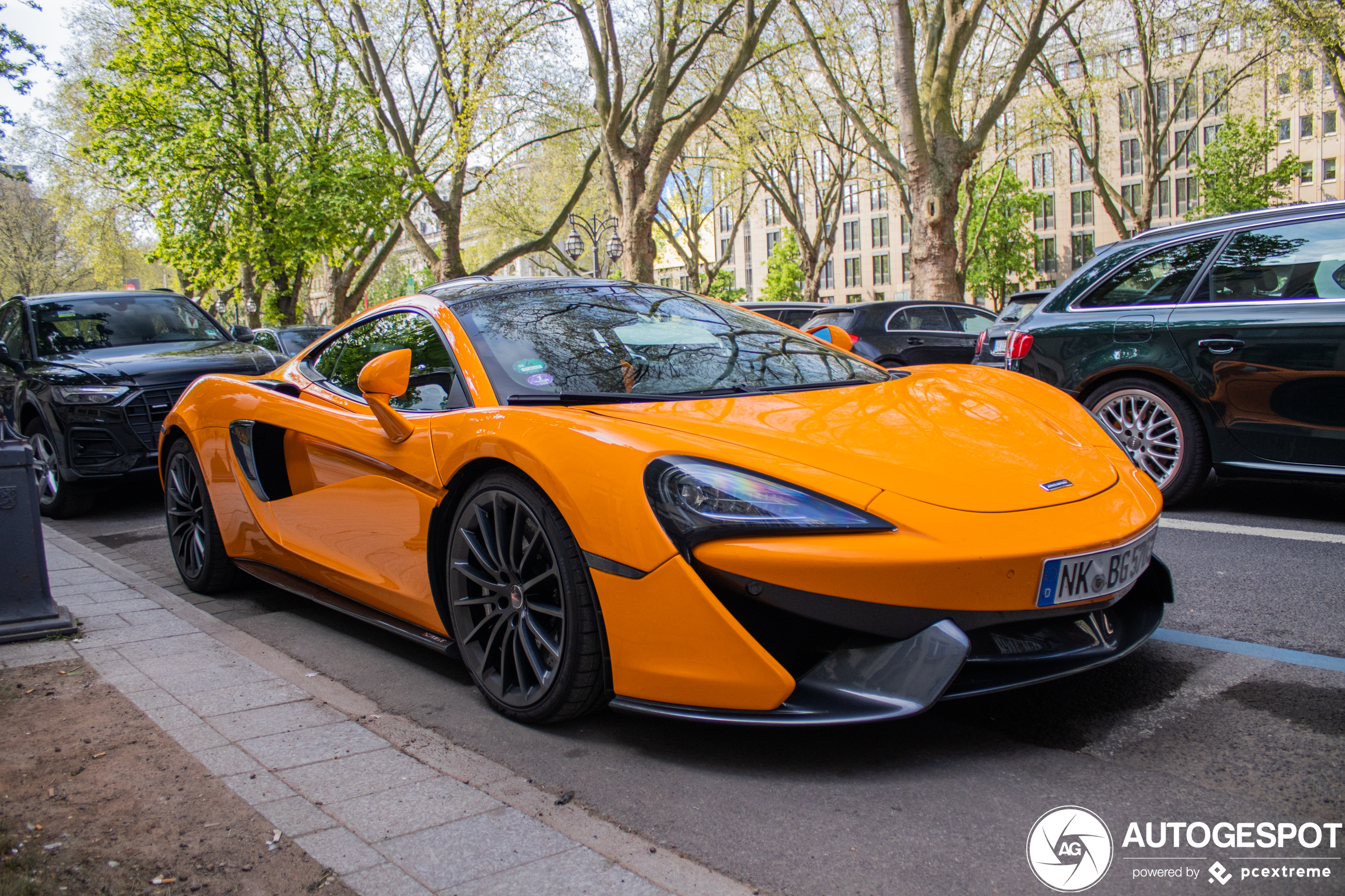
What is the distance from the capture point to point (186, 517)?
4828 millimetres

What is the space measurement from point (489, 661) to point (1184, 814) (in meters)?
1.83

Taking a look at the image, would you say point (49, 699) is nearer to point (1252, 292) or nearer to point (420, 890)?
point (420, 890)

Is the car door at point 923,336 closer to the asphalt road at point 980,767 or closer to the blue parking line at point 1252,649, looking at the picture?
the asphalt road at point 980,767

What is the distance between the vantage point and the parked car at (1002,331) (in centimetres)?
784

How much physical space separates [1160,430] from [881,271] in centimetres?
8121

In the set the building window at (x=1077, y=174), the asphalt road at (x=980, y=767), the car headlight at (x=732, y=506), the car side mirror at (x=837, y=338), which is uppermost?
the building window at (x=1077, y=174)

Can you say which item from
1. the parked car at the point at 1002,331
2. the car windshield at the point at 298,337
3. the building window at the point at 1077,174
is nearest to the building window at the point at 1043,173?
the building window at the point at 1077,174

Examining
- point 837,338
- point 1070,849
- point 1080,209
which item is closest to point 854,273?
point 1080,209

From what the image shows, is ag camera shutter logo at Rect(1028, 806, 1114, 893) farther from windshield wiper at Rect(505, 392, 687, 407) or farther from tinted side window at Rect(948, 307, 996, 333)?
tinted side window at Rect(948, 307, 996, 333)

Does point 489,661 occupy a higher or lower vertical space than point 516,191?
lower

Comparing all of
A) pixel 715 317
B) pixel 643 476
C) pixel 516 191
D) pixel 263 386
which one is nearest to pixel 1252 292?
pixel 715 317

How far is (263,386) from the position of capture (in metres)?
4.23

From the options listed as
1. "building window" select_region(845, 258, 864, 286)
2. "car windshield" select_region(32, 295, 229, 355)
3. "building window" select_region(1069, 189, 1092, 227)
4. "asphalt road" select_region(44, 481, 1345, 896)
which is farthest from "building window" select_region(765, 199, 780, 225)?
"asphalt road" select_region(44, 481, 1345, 896)

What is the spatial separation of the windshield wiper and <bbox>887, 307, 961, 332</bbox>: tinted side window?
10929 millimetres
